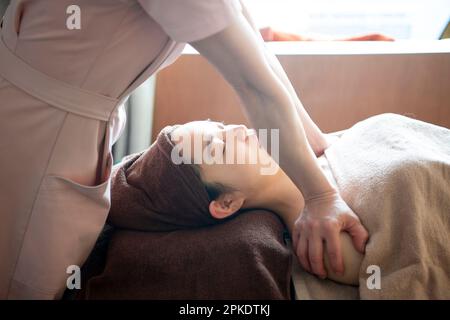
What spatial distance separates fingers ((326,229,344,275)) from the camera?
0.80 m

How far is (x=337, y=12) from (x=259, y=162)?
1.56 m

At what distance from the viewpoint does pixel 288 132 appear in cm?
76

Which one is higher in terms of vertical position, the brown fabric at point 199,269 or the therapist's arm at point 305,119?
the therapist's arm at point 305,119

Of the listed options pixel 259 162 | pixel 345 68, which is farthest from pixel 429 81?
pixel 259 162

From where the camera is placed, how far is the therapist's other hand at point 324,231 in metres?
0.81

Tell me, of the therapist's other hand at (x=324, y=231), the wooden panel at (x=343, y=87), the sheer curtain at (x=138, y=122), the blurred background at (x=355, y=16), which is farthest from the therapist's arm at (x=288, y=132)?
the blurred background at (x=355, y=16)

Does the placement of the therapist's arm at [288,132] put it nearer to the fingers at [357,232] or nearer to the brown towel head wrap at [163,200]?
the fingers at [357,232]

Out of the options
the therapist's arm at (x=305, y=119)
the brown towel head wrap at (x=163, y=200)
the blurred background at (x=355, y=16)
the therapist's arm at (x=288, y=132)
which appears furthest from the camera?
the blurred background at (x=355, y=16)

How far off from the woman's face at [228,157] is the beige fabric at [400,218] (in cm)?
21

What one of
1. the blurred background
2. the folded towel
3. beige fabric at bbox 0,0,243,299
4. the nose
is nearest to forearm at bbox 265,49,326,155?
the nose

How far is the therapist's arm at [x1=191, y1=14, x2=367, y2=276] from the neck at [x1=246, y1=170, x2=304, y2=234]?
0.54 feet

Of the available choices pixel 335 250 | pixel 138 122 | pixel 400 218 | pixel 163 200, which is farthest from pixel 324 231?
pixel 138 122

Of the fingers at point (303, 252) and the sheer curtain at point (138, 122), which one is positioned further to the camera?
the sheer curtain at point (138, 122)

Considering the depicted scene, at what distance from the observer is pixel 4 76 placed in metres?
0.79
